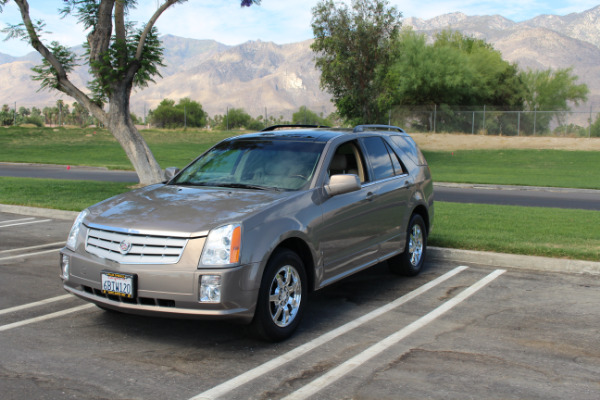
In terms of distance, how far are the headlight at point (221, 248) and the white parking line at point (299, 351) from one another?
32.7 inches

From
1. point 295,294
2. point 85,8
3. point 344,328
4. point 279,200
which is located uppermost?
point 85,8

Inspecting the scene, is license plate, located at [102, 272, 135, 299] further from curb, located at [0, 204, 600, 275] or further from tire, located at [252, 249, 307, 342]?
curb, located at [0, 204, 600, 275]

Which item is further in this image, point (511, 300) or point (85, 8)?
point (85, 8)

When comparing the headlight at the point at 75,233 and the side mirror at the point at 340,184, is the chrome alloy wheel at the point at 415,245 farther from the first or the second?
the headlight at the point at 75,233

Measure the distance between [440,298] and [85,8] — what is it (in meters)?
14.6

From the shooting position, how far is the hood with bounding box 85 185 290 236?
490cm

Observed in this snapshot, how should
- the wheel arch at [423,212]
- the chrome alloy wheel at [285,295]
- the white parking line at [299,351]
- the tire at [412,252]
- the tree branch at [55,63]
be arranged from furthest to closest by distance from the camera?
the tree branch at [55,63] < the wheel arch at [423,212] < the tire at [412,252] < the chrome alloy wheel at [285,295] < the white parking line at [299,351]

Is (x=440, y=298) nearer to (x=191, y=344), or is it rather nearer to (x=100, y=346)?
(x=191, y=344)

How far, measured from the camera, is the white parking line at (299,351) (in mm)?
4184

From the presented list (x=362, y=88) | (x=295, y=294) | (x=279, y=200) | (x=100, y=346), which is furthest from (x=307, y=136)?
(x=362, y=88)

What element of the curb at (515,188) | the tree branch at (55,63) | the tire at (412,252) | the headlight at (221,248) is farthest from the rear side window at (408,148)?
the curb at (515,188)

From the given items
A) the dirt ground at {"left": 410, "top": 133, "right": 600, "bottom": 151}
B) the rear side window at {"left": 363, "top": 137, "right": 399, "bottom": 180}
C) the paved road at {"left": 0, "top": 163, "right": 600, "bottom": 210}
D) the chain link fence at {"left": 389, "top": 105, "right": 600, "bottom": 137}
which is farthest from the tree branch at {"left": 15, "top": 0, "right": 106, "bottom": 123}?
the chain link fence at {"left": 389, "top": 105, "right": 600, "bottom": 137}

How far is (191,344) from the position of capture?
5.14m

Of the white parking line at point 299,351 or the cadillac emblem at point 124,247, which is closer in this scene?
the white parking line at point 299,351
